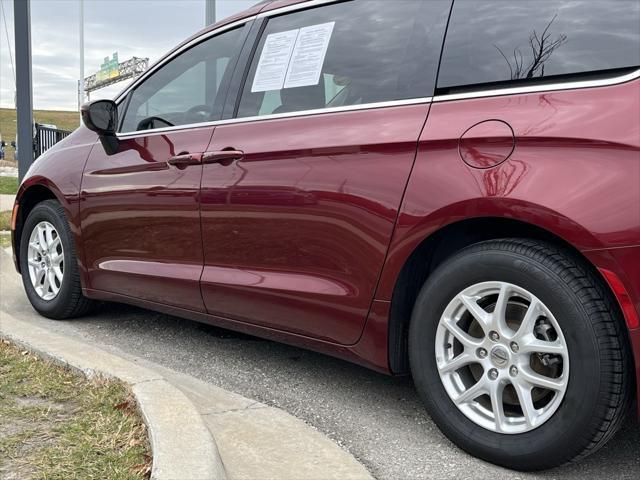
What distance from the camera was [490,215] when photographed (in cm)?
236

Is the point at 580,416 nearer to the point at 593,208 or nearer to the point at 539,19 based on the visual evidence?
the point at 593,208

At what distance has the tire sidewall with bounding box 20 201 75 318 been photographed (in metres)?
4.23

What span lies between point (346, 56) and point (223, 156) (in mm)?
724

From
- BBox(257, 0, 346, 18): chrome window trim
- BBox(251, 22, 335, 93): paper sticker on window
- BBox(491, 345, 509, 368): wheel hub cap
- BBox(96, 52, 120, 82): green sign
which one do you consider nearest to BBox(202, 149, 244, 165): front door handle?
BBox(251, 22, 335, 93): paper sticker on window

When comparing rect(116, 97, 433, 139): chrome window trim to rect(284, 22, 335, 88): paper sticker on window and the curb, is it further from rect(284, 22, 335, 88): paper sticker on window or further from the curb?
the curb

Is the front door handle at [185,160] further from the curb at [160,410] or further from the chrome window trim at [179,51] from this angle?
the curb at [160,410]

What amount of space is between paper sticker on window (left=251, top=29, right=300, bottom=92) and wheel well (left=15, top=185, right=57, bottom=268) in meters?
1.84

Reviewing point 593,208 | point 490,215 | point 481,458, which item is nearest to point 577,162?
point 593,208

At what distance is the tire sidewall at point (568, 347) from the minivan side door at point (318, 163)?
0.28 m

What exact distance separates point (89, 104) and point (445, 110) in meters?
2.19

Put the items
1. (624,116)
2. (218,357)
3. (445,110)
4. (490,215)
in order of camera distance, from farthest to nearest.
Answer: (218,357), (445,110), (490,215), (624,116)

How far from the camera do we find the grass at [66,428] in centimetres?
217

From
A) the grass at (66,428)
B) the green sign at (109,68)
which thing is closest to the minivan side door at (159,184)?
the grass at (66,428)

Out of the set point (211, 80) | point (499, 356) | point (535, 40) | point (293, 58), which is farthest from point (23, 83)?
point (499, 356)
